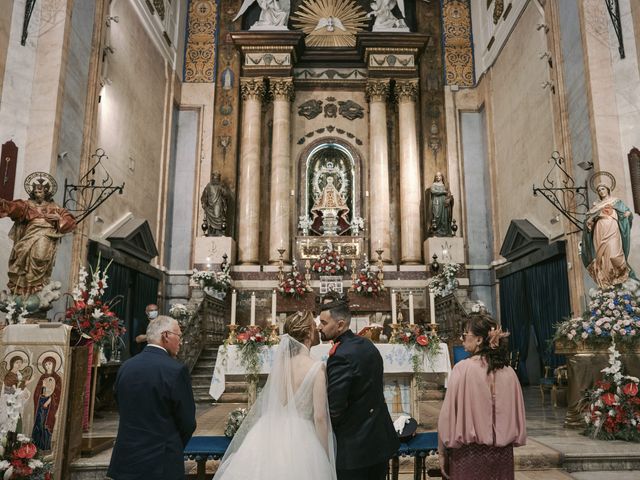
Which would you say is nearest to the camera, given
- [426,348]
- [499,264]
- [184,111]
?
[426,348]

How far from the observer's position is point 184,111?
1549 cm

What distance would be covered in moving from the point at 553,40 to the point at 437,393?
23.8 feet

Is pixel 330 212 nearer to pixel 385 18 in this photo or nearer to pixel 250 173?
pixel 250 173

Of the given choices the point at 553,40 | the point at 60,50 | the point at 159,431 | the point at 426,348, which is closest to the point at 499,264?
the point at 553,40

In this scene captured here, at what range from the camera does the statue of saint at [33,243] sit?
252 inches

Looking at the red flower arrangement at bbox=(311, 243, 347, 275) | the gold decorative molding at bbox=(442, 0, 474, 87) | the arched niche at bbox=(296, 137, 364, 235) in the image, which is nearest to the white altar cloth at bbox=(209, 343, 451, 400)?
the red flower arrangement at bbox=(311, 243, 347, 275)

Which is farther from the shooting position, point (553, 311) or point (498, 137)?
point (498, 137)

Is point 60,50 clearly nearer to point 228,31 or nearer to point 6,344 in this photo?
point 6,344

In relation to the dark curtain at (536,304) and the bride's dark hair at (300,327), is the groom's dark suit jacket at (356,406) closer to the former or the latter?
the bride's dark hair at (300,327)

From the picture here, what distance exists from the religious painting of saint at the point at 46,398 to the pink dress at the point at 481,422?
3582 mm

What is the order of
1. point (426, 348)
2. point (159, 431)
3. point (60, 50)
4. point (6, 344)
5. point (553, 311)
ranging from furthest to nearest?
1. point (553, 311)
2. point (60, 50)
3. point (426, 348)
4. point (6, 344)
5. point (159, 431)

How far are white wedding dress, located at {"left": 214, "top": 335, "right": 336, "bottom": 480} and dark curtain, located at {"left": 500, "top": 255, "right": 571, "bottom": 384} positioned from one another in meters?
7.85

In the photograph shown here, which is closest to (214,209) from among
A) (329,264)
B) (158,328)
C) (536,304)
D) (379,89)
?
(329,264)

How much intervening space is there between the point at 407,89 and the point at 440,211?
3866 millimetres
